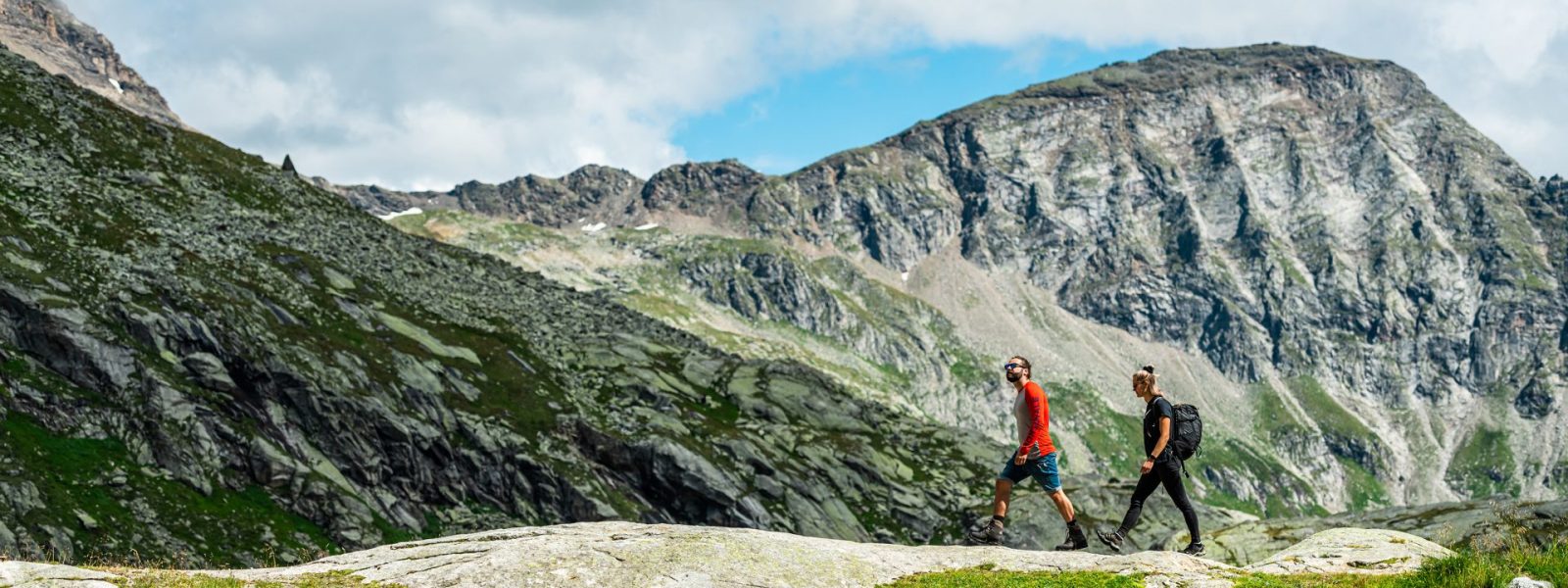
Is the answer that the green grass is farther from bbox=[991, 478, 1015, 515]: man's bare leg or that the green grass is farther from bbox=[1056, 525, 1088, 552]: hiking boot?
bbox=[1056, 525, 1088, 552]: hiking boot

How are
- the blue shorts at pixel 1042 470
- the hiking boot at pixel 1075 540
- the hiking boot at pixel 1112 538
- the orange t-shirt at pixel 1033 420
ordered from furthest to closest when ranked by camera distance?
the hiking boot at pixel 1075 540 < the blue shorts at pixel 1042 470 < the hiking boot at pixel 1112 538 < the orange t-shirt at pixel 1033 420

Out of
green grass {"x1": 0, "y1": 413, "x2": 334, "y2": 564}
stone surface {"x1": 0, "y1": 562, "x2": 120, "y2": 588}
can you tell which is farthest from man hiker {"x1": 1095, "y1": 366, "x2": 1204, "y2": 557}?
green grass {"x1": 0, "y1": 413, "x2": 334, "y2": 564}

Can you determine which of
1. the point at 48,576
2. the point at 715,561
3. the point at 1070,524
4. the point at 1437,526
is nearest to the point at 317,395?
the point at 48,576

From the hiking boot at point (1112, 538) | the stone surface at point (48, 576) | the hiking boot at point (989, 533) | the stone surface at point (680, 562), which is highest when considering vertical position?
the hiking boot at point (1112, 538)

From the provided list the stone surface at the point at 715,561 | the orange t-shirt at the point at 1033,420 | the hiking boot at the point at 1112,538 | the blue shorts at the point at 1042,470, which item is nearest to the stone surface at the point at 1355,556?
the stone surface at the point at 715,561

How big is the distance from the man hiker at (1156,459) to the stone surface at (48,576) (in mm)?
18970

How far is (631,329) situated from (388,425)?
48.6 meters

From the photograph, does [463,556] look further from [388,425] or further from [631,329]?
[631,329]

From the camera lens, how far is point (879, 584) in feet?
67.1

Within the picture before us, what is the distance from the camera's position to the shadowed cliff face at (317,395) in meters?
51.0

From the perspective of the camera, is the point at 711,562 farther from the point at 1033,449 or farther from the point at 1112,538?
the point at 1112,538

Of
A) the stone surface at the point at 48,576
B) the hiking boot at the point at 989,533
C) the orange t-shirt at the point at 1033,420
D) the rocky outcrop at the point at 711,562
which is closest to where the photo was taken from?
the stone surface at the point at 48,576

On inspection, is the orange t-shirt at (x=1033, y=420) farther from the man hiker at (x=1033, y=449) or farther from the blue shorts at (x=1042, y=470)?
the blue shorts at (x=1042, y=470)

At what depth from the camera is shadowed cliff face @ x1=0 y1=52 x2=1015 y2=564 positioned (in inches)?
2008
